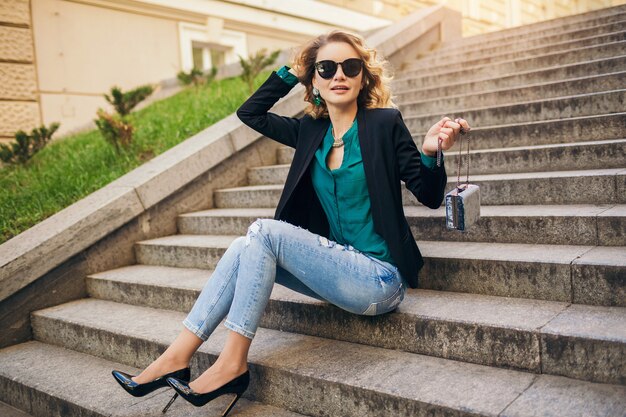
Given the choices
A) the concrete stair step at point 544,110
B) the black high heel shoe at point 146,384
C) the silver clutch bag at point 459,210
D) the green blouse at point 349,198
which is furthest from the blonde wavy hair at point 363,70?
the concrete stair step at point 544,110

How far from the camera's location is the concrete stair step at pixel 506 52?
6242mm

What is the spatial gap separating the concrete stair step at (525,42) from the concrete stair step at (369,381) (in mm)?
5243

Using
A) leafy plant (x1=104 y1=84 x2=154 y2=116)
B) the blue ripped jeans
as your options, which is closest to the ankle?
the blue ripped jeans

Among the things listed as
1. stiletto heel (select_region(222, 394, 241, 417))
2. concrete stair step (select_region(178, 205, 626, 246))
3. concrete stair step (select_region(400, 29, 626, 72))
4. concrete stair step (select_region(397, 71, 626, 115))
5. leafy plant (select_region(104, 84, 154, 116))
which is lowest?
stiletto heel (select_region(222, 394, 241, 417))

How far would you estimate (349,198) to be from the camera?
2.70 m

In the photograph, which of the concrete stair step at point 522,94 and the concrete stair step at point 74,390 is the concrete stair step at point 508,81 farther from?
the concrete stair step at point 74,390

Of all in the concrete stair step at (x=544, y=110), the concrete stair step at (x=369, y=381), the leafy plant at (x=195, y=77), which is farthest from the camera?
the leafy plant at (x=195, y=77)

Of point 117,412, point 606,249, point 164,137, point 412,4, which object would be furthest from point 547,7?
point 117,412

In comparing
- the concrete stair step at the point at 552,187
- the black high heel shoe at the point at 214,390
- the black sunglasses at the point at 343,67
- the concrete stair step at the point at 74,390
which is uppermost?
the black sunglasses at the point at 343,67

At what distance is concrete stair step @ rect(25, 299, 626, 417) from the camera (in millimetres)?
2045

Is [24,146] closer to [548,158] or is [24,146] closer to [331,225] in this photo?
[331,225]

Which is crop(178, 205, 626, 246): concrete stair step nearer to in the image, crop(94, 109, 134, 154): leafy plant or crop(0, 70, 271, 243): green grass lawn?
crop(0, 70, 271, 243): green grass lawn

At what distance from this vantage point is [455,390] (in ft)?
7.20

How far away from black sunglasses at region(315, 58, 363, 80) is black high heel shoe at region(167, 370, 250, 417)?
145cm
